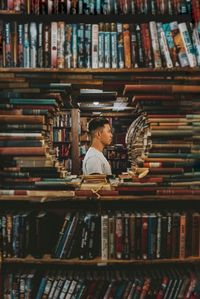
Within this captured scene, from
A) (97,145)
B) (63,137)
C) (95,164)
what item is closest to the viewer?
(95,164)

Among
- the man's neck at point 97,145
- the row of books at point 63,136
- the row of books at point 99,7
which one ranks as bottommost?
the man's neck at point 97,145

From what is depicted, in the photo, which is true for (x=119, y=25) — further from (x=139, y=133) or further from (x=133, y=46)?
(x=139, y=133)

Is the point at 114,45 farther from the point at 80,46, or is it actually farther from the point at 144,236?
the point at 144,236

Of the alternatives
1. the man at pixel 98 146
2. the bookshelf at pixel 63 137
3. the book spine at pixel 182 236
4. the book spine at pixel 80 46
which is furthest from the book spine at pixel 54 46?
the book spine at pixel 182 236

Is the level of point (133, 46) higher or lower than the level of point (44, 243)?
higher

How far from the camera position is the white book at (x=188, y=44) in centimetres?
160

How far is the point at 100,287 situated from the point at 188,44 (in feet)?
4.15

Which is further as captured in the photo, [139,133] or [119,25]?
[139,133]

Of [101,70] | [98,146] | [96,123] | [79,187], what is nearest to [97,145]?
[98,146]

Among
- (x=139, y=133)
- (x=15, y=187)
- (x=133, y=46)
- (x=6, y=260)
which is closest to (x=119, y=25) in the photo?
(x=133, y=46)

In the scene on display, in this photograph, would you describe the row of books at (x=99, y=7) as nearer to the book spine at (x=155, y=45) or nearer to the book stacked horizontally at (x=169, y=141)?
the book spine at (x=155, y=45)

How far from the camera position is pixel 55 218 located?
1635mm

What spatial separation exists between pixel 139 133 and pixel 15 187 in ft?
2.56

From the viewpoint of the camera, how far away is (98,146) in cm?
229
